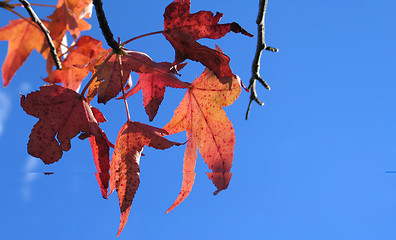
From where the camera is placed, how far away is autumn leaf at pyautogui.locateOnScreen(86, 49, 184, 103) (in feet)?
1.77

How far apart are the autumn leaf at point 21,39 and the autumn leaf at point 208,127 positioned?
27 centimetres

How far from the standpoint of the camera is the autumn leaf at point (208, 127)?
57cm

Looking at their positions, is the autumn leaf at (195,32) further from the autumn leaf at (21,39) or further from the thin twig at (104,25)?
the autumn leaf at (21,39)

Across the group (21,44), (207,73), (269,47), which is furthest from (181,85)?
(21,44)

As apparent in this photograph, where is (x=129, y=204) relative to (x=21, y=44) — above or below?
below

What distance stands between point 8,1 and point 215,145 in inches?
15.9

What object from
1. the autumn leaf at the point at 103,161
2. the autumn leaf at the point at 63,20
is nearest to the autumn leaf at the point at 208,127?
the autumn leaf at the point at 103,161

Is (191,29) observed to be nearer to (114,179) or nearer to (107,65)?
(107,65)

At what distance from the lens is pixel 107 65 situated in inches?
22.0

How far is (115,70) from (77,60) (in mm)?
130

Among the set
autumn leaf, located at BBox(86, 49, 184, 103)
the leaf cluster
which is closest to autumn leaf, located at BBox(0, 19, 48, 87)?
the leaf cluster

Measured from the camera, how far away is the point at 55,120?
55cm

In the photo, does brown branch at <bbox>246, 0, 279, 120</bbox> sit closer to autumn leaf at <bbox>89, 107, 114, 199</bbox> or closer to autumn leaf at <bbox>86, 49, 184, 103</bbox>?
autumn leaf at <bbox>86, 49, 184, 103</bbox>

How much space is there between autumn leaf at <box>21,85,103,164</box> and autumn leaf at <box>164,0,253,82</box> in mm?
174
